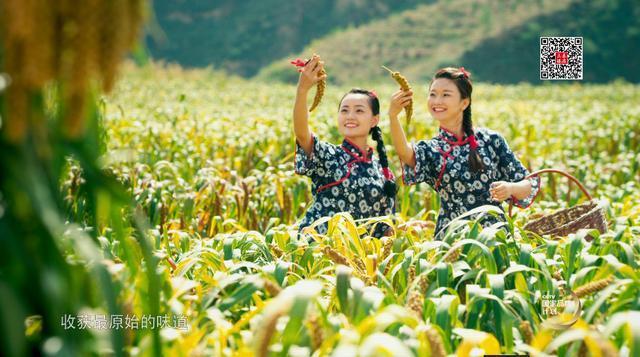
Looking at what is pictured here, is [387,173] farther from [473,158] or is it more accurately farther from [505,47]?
[505,47]

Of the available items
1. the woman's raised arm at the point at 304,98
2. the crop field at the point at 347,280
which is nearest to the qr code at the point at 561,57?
the crop field at the point at 347,280

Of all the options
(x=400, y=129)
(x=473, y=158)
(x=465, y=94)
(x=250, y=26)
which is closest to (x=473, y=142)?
(x=473, y=158)

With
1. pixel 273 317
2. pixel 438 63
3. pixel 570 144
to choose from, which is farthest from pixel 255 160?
pixel 438 63

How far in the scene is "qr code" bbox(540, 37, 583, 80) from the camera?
22.7 feet

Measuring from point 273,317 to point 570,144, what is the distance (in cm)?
741

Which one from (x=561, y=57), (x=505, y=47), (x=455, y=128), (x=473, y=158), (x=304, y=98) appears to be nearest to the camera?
(x=304, y=98)

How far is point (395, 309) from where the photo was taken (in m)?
1.88

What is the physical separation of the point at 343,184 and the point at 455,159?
24.3 inches

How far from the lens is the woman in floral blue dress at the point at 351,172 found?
409cm

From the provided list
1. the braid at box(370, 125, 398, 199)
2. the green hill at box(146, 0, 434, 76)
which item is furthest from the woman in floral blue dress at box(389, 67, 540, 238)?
the green hill at box(146, 0, 434, 76)

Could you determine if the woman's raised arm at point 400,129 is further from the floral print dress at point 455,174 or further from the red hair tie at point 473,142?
the red hair tie at point 473,142

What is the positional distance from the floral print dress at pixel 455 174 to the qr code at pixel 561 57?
306cm

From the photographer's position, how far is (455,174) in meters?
4.04

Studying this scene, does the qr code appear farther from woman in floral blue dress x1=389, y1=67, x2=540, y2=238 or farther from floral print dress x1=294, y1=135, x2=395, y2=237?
floral print dress x1=294, y1=135, x2=395, y2=237
